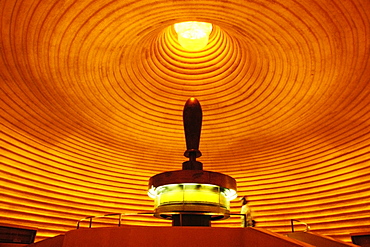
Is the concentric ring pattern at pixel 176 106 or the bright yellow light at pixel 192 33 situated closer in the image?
the concentric ring pattern at pixel 176 106

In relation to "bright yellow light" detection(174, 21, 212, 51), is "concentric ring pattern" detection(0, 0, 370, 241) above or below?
below

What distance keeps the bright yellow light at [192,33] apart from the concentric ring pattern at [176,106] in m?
0.57

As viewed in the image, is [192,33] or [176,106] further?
[176,106]

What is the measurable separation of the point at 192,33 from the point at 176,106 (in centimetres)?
303

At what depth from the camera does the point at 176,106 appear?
39.2ft

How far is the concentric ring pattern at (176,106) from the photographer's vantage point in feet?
25.1

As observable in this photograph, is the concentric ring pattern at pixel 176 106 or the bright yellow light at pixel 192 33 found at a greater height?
the bright yellow light at pixel 192 33

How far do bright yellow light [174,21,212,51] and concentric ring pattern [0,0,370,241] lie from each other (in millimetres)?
572

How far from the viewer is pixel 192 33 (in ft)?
32.5

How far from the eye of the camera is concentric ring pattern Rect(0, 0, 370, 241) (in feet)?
25.1

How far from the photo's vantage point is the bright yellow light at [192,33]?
32.1 ft

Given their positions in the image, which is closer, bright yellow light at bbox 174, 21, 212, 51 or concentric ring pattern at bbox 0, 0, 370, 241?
concentric ring pattern at bbox 0, 0, 370, 241

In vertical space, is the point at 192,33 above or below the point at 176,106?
above

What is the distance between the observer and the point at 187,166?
642 cm
